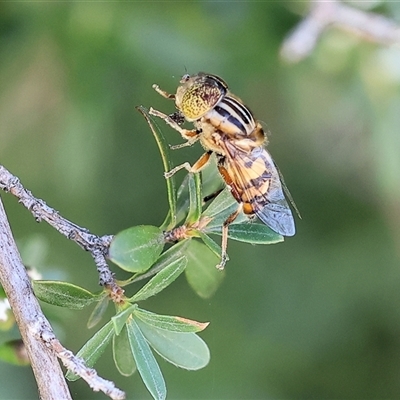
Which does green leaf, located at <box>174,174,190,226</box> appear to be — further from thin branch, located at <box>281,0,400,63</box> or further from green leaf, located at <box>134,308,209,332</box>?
thin branch, located at <box>281,0,400,63</box>

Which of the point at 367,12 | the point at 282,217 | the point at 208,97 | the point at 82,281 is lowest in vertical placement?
the point at 282,217

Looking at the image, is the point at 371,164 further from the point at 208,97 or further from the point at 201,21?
the point at 208,97

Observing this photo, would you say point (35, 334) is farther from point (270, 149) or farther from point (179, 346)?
point (270, 149)

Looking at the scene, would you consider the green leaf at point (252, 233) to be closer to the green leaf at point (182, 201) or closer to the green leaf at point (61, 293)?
the green leaf at point (182, 201)

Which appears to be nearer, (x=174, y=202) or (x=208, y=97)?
(x=174, y=202)

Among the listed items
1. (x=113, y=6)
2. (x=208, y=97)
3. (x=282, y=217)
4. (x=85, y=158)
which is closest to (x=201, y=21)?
(x=113, y=6)

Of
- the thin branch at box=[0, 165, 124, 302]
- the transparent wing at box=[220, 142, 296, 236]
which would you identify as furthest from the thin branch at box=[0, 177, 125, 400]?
the transparent wing at box=[220, 142, 296, 236]
